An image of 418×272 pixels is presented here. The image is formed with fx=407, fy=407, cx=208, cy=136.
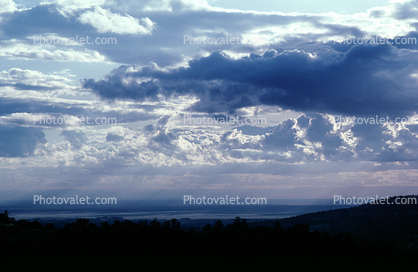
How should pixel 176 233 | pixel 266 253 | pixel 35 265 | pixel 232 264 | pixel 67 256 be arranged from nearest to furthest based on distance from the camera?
1. pixel 35 265
2. pixel 232 264
3. pixel 67 256
4. pixel 266 253
5. pixel 176 233

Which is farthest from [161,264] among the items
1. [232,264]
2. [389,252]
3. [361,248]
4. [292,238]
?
[389,252]

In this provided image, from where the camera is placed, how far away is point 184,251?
102m

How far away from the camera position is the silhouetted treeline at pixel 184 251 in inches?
3359

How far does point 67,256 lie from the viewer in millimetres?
93938

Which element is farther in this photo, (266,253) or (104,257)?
(266,253)

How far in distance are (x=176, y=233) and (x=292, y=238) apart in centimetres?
3338

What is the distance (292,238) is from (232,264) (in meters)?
30.7

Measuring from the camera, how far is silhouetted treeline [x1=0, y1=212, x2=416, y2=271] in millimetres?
85312

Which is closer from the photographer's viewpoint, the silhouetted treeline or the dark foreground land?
the dark foreground land

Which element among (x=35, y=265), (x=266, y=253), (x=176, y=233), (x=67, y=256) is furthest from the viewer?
(x=176, y=233)

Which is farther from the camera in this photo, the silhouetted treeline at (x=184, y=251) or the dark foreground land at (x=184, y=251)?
the silhouetted treeline at (x=184, y=251)

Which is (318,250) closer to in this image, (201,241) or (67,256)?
(201,241)

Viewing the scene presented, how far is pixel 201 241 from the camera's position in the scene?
111 m

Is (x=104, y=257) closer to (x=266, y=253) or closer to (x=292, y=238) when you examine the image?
(x=266, y=253)
